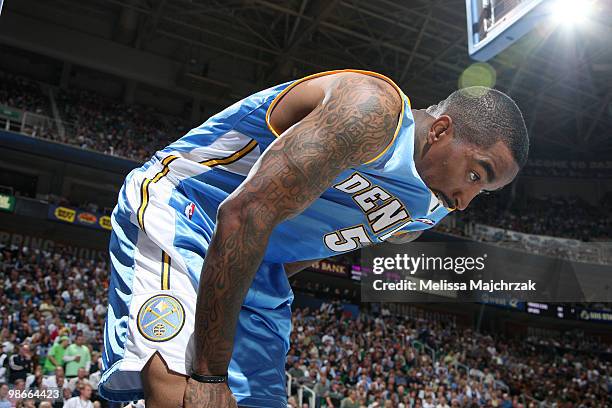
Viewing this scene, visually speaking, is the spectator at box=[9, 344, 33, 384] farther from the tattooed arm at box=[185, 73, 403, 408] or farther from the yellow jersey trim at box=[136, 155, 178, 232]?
the tattooed arm at box=[185, 73, 403, 408]

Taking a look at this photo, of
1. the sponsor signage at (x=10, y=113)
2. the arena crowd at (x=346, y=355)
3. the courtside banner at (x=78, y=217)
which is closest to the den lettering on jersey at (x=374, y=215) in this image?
the arena crowd at (x=346, y=355)

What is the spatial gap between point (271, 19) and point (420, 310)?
12793 mm

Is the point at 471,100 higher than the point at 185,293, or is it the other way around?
the point at 471,100

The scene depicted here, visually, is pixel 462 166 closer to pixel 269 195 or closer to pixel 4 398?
pixel 269 195

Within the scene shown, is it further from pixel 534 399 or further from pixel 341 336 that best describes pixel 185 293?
pixel 534 399

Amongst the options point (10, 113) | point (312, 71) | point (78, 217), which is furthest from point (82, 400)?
point (312, 71)

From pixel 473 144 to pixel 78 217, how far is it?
19.1 meters

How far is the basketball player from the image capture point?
1346 millimetres

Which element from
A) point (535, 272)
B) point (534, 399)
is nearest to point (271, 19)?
point (535, 272)

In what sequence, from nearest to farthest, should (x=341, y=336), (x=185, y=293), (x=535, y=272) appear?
(x=185, y=293) < (x=341, y=336) < (x=535, y=272)

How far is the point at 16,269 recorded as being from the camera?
1465cm

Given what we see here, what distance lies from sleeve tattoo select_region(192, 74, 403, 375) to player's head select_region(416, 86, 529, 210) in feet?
1.15

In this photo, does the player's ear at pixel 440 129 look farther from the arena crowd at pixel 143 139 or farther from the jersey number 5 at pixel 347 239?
the arena crowd at pixel 143 139

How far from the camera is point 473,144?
1.72 meters
